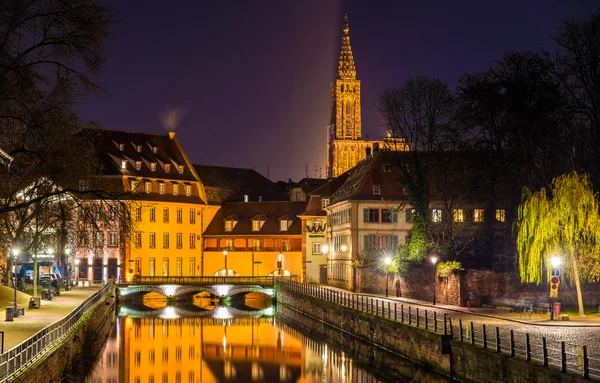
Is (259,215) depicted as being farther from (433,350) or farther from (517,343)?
(517,343)

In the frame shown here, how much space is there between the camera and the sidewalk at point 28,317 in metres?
31.9

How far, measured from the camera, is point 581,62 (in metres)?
50.4

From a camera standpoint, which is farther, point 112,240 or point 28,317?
point 112,240

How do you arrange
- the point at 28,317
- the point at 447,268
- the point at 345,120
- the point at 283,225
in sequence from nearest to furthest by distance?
the point at 28,317 < the point at 447,268 < the point at 283,225 < the point at 345,120

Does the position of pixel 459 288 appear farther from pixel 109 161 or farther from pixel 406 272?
pixel 109 161

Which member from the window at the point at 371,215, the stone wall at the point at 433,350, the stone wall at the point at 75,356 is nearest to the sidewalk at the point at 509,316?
the stone wall at the point at 433,350

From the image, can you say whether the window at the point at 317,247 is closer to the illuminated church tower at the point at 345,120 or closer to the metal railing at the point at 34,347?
the metal railing at the point at 34,347

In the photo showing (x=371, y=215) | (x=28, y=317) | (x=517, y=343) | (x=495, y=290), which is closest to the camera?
(x=517, y=343)

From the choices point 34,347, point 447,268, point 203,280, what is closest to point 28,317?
point 34,347

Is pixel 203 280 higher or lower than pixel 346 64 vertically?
lower

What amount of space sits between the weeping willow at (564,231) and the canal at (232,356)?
8.46 metres

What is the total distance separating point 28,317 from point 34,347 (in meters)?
16.3

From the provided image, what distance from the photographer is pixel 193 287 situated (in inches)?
3243

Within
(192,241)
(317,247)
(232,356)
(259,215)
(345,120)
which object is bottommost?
(232,356)
